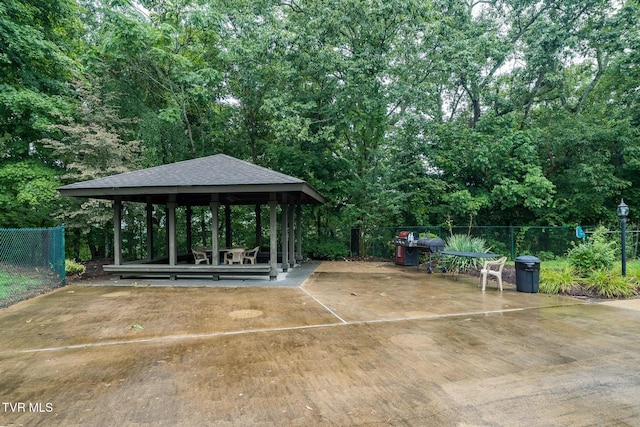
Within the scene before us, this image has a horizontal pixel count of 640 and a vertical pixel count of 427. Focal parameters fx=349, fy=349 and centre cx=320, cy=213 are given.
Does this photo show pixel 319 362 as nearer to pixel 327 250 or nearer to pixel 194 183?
pixel 194 183

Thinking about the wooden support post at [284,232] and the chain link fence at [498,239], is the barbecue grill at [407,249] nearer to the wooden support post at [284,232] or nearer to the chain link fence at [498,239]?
the chain link fence at [498,239]

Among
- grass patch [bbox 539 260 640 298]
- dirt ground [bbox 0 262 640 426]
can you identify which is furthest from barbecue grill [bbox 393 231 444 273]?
dirt ground [bbox 0 262 640 426]

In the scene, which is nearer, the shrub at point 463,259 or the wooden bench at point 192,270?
the wooden bench at point 192,270

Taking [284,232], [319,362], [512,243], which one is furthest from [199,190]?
[512,243]

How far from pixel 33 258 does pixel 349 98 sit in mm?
11227

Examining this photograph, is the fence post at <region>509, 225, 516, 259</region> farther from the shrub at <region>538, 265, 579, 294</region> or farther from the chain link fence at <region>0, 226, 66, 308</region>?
the chain link fence at <region>0, 226, 66, 308</region>

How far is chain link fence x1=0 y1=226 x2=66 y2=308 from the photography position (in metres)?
8.27

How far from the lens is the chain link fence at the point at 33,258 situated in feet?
27.1

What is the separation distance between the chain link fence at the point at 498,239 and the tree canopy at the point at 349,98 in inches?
28.3

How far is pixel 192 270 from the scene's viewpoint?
9.43 m

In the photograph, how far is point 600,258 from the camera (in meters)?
7.99

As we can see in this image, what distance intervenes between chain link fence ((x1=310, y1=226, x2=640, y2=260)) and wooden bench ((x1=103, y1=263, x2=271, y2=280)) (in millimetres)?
5770

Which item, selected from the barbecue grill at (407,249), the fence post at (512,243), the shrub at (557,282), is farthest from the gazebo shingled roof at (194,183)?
the fence post at (512,243)

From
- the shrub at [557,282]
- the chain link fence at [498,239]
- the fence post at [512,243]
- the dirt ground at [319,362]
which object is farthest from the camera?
the chain link fence at [498,239]
